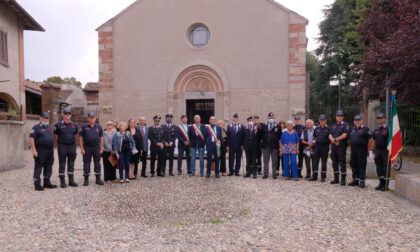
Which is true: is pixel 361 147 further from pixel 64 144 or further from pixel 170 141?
pixel 64 144

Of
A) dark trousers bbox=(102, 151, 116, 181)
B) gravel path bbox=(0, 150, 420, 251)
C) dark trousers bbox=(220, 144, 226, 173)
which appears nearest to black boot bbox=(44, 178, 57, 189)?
gravel path bbox=(0, 150, 420, 251)

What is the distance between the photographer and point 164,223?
4879 millimetres

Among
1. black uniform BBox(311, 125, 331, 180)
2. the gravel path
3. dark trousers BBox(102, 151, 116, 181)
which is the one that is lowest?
the gravel path

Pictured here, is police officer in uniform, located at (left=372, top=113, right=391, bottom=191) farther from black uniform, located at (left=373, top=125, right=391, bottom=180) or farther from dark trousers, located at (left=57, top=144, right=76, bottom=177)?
dark trousers, located at (left=57, top=144, right=76, bottom=177)

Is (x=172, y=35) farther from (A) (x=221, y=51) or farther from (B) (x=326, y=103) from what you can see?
(B) (x=326, y=103)

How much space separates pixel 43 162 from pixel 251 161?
212 inches

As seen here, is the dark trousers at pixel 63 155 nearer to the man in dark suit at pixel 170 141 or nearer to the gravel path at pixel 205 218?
the gravel path at pixel 205 218

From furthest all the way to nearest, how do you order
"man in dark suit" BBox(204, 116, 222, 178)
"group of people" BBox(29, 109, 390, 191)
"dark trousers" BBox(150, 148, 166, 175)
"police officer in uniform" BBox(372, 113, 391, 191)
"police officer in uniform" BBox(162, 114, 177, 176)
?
"police officer in uniform" BBox(162, 114, 177, 176) → "dark trousers" BBox(150, 148, 166, 175) → "man in dark suit" BBox(204, 116, 222, 178) → "group of people" BBox(29, 109, 390, 191) → "police officer in uniform" BBox(372, 113, 391, 191)

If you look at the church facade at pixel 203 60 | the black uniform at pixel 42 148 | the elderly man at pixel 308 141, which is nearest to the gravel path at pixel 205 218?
the black uniform at pixel 42 148

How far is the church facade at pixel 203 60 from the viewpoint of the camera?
49.9ft

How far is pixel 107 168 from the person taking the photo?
8.09 metres

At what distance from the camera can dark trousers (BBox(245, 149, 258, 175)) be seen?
8852mm

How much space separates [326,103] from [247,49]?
1643 centimetres

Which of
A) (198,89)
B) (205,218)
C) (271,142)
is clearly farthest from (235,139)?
(198,89)
